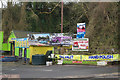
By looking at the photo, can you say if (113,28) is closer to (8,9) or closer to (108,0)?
(108,0)

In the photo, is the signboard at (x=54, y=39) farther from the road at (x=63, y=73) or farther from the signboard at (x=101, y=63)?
the road at (x=63, y=73)

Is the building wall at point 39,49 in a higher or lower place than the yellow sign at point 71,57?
higher

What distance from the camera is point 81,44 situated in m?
25.3

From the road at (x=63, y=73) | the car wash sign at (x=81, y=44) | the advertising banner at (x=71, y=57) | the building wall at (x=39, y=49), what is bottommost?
the road at (x=63, y=73)

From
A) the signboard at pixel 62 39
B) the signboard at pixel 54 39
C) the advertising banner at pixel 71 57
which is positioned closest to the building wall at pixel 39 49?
the signboard at pixel 54 39

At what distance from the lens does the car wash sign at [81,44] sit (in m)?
25.0

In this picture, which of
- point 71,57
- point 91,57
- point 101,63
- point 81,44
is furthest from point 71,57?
point 101,63

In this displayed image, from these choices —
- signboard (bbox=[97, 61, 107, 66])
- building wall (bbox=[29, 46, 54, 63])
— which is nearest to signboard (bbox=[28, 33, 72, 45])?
building wall (bbox=[29, 46, 54, 63])

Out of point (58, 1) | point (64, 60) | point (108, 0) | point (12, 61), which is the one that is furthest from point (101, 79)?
point (58, 1)

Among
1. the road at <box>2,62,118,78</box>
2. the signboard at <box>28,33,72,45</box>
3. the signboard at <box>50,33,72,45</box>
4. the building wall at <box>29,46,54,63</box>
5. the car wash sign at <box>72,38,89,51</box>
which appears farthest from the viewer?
the signboard at <box>50,33,72,45</box>

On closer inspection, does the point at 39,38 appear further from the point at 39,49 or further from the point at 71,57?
the point at 71,57

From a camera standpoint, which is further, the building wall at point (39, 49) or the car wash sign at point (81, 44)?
the building wall at point (39, 49)

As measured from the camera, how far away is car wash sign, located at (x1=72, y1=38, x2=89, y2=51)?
25031 millimetres

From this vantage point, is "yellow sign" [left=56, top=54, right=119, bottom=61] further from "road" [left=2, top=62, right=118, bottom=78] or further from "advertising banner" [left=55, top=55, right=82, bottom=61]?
"road" [left=2, top=62, right=118, bottom=78]
